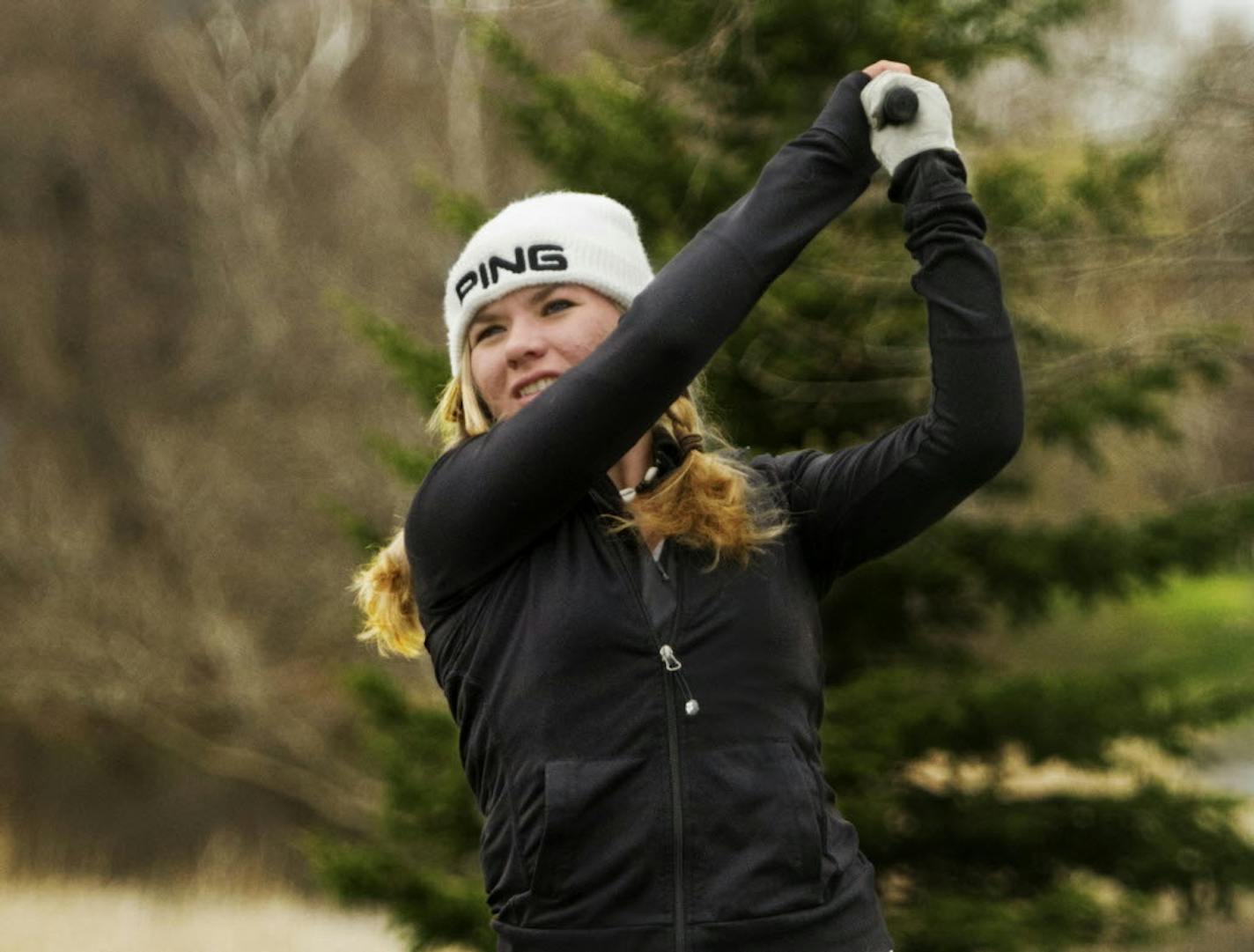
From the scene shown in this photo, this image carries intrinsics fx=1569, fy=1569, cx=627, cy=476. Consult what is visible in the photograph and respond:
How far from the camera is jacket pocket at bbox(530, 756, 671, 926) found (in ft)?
5.99

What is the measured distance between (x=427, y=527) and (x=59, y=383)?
16641 mm

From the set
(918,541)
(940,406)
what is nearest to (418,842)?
(918,541)

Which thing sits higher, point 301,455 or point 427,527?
point 301,455

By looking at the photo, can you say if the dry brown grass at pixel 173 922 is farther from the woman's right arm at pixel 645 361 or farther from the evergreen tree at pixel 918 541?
the woman's right arm at pixel 645 361

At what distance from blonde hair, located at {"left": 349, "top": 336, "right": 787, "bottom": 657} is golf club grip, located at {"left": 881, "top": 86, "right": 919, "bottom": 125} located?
1.56 ft

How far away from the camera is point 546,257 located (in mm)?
2158

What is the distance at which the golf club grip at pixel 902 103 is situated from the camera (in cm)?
193

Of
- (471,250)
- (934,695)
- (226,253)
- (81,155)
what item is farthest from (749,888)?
(81,155)

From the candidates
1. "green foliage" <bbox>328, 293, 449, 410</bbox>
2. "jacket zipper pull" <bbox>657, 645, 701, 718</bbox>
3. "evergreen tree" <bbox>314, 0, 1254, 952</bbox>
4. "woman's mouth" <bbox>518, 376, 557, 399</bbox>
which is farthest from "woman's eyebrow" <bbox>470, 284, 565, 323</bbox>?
"green foliage" <bbox>328, 293, 449, 410</bbox>

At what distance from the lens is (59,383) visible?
17.5 meters

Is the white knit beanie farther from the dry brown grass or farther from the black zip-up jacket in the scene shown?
the dry brown grass

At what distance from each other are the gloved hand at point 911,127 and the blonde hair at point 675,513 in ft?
1.43

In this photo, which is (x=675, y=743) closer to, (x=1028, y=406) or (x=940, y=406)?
(x=940, y=406)

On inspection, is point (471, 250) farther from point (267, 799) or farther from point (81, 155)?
point (81, 155)
